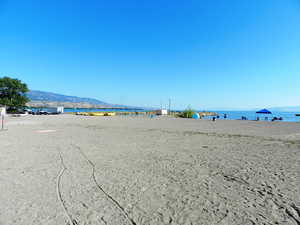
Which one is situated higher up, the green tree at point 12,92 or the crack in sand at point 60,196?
the green tree at point 12,92

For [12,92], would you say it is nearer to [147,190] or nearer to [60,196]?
[60,196]

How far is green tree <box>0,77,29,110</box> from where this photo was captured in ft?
131

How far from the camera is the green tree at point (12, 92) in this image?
39.9 meters

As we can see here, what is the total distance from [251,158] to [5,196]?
25.2ft

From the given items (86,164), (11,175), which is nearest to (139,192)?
(86,164)

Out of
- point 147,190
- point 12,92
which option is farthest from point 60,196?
point 12,92

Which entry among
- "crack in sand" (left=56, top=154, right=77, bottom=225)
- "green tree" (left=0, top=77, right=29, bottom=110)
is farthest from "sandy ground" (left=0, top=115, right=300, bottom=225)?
"green tree" (left=0, top=77, right=29, bottom=110)

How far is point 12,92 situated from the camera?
135ft

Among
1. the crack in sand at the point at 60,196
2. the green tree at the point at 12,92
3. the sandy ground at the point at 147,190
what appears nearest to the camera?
the crack in sand at the point at 60,196

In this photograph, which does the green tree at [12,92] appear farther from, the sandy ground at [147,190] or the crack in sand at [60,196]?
the crack in sand at [60,196]

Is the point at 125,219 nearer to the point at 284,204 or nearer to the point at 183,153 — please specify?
the point at 284,204

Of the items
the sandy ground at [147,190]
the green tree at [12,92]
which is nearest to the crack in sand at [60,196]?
the sandy ground at [147,190]

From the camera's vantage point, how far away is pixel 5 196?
132 inches

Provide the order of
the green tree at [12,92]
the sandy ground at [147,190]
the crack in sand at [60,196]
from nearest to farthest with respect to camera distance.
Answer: the crack in sand at [60,196], the sandy ground at [147,190], the green tree at [12,92]
